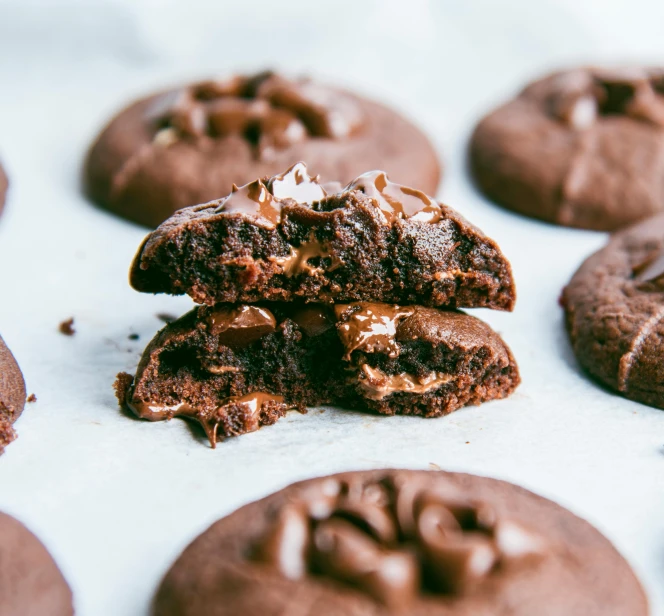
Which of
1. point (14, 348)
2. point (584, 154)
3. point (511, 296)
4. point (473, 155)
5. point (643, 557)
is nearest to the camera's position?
point (643, 557)

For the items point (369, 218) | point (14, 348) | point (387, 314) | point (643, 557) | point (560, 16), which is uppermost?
point (560, 16)

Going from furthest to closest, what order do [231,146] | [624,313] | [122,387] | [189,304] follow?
1. [231,146]
2. [189,304]
3. [624,313]
4. [122,387]

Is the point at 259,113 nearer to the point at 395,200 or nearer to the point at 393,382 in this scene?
the point at 395,200

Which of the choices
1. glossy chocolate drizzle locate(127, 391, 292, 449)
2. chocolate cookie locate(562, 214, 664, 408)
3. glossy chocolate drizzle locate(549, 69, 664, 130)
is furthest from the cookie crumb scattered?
glossy chocolate drizzle locate(549, 69, 664, 130)

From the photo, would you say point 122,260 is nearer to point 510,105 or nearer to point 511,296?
point 511,296

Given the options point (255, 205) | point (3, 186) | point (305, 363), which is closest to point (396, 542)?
point (305, 363)

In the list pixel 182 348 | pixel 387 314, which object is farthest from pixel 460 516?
pixel 182 348
